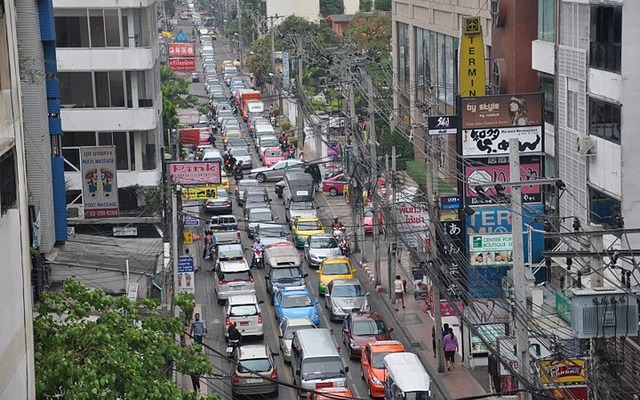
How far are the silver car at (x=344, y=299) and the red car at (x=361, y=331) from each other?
279 centimetres

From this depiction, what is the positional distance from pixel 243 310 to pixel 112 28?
38.6 ft

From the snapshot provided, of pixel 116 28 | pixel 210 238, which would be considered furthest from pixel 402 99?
pixel 116 28

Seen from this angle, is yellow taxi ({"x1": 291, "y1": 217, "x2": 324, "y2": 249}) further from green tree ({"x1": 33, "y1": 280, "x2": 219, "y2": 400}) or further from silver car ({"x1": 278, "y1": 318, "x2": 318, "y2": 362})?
green tree ({"x1": 33, "y1": 280, "x2": 219, "y2": 400})

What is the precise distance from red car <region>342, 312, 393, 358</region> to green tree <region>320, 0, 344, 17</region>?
103 m

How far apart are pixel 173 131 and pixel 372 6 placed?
74913 mm

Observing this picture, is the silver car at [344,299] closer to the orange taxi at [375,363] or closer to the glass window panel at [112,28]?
the orange taxi at [375,363]

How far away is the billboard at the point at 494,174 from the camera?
36438mm

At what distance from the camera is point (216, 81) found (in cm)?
11950

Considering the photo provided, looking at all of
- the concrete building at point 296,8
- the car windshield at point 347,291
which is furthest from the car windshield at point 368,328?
the concrete building at point 296,8

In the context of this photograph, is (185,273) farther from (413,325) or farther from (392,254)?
(392,254)

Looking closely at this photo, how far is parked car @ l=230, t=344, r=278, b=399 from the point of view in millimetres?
33375

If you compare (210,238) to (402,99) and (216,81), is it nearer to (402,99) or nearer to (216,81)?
(402,99)

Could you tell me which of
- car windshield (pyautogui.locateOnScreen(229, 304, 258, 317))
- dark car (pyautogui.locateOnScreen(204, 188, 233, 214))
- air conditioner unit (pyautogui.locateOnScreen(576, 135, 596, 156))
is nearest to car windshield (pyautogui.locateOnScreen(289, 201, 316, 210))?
dark car (pyautogui.locateOnScreen(204, 188, 233, 214))

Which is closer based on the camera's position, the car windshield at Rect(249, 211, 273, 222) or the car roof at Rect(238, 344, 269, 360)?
the car roof at Rect(238, 344, 269, 360)
